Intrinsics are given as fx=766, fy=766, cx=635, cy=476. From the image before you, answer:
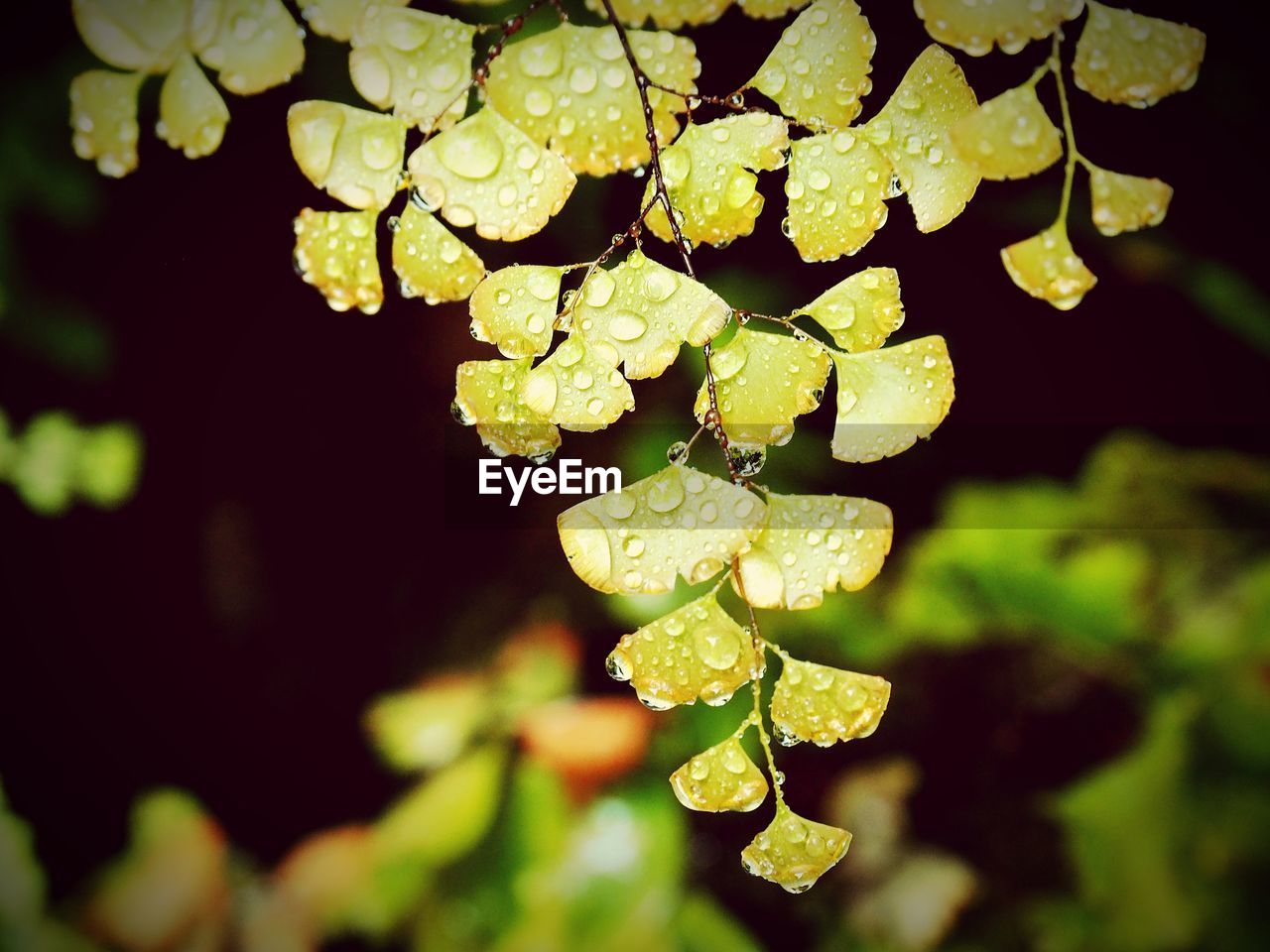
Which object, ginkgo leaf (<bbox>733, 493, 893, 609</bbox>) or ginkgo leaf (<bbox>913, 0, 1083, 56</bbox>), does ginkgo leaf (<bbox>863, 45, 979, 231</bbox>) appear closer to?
ginkgo leaf (<bbox>913, 0, 1083, 56</bbox>)

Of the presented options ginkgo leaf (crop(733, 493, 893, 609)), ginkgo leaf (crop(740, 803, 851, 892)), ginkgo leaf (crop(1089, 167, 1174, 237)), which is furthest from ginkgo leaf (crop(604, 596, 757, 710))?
ginkgo leaf (crop(1089, 167, 1174, 237))

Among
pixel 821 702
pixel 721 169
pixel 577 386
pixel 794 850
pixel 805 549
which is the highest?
pixel 721 169

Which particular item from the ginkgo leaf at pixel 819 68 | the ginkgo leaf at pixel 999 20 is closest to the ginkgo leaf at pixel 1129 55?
the ginkgo leaf at pixel 999 20

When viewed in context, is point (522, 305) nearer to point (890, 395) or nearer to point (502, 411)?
point (502, 411)

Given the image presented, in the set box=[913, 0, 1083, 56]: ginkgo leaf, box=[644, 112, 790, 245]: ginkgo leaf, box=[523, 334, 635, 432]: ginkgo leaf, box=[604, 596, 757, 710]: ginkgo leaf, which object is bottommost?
box=[604, 596, 757, 710]: ginkgo leaf

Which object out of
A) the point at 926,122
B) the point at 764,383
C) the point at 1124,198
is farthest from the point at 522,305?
the point at 1124,198

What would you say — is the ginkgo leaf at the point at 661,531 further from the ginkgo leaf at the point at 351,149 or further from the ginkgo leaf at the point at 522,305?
the ginkgo leaf at the point at 351,149

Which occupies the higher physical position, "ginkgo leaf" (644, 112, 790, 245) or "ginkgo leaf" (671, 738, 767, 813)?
"ginkgo leaf" (644, 112, 790, 245)
